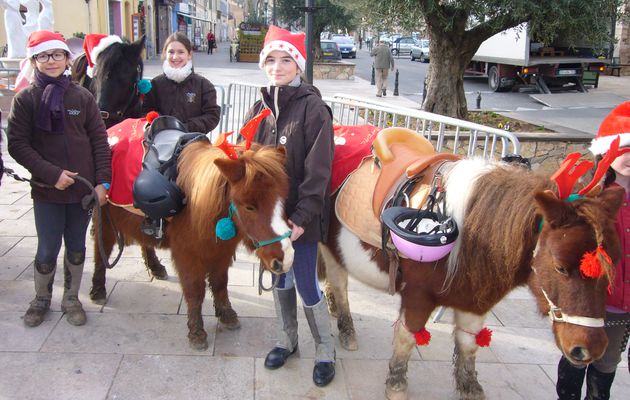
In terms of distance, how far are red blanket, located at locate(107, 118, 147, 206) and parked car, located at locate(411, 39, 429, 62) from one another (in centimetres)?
3319

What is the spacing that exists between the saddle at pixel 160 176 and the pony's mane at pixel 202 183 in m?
0.07

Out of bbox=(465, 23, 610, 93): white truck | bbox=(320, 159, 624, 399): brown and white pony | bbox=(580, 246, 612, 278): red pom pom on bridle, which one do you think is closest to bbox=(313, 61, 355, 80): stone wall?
bbox=(465, 23, 610, 93): white truck

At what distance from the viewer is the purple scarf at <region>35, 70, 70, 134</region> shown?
3.06 metres

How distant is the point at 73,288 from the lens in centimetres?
360

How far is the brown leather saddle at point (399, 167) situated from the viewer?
2701 millimetres

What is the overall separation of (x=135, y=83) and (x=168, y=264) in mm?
1665

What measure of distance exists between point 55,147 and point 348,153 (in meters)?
1.85

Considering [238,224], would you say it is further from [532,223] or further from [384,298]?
[384,298]

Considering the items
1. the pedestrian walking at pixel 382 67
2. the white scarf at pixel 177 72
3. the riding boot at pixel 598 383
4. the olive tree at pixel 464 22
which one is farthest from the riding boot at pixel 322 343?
the pedestrian walking at pixel 382 67

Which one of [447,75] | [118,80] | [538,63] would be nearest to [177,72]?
[118,80]

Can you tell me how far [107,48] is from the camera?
4090 mm

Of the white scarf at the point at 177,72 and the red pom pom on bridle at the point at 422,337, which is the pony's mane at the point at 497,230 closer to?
the red pom pom on bridle at the point at 422,337

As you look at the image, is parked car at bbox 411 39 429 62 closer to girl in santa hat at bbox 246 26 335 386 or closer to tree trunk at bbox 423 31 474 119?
tree trunk at bbox 423 31 474 119

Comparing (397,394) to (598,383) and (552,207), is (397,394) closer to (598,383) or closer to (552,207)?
(598,383)
